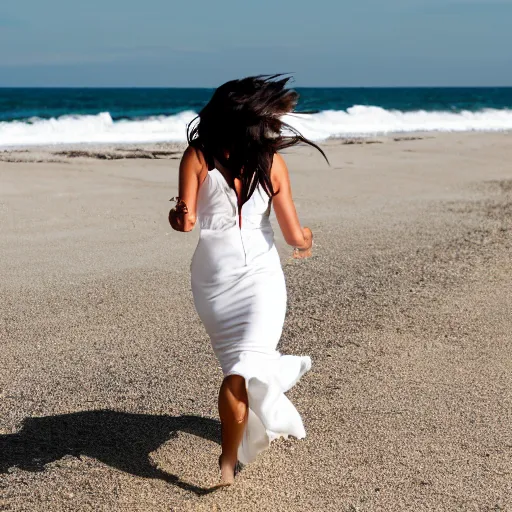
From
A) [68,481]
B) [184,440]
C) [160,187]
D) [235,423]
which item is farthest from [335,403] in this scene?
[160,187]

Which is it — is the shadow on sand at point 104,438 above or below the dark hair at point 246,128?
below

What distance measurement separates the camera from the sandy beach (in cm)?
364

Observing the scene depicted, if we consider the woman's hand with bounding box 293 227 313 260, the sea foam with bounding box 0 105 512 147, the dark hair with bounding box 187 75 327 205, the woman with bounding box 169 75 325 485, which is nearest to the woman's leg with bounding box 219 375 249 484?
the woman with bounding box 169 75 325 485

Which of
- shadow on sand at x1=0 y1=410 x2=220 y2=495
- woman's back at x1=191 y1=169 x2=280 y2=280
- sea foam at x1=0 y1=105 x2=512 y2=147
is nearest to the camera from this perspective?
woman's back at x1=191 y1=169 x2=280 y2=280

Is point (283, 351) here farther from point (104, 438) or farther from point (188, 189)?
point (188, 189)

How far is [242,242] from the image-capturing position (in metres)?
3.53

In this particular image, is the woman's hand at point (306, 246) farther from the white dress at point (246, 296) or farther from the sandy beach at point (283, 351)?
the sandy beach at point (283, 351)

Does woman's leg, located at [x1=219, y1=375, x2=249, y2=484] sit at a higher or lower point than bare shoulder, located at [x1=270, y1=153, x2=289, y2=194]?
lower

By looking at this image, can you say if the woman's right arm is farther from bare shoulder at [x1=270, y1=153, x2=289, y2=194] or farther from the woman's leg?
the woman's leg

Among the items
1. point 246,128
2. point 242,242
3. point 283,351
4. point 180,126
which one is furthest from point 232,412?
point 180,126

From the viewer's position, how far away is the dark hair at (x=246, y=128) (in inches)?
133

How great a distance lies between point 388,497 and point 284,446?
70 centimetres

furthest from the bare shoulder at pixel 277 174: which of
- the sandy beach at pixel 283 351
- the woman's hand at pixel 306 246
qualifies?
the sandy beach at pixel 283 351

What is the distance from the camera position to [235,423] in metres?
3.42
